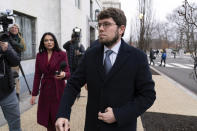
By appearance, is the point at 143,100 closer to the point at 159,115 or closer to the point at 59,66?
the point at 59,66

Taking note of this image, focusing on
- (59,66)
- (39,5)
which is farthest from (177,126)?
(39,5)

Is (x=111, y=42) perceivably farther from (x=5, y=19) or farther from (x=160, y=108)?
(x=160, y=108)

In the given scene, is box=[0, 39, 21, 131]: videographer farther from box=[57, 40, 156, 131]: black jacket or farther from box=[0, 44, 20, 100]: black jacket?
box=[57, 40, 156, 131]: black jacket

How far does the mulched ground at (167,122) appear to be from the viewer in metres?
4.05

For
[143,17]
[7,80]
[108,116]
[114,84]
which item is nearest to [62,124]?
[108,116]

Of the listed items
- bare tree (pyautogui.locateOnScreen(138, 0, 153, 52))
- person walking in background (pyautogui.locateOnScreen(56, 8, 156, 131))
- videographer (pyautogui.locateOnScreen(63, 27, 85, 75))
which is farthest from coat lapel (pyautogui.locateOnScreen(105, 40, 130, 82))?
bare tree (pyautogui.locateOnScreen(138, 0, 153, 52))

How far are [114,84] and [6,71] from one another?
1623 millimetres

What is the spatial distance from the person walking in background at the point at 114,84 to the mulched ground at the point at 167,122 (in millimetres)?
2619

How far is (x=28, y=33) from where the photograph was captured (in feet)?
27.0

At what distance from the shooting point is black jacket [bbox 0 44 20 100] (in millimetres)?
2531

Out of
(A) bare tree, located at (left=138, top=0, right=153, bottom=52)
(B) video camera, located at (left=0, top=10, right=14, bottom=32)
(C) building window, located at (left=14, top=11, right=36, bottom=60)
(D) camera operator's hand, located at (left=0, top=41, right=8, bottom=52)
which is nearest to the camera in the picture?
(D) camera operator's hand, located at (left=0, top=41, right=8, bottom=52)

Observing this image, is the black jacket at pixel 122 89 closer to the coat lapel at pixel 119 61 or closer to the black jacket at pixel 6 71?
the coat lapel at pixel 119 61

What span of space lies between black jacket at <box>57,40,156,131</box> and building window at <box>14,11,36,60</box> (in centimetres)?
658

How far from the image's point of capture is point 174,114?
4.99m
